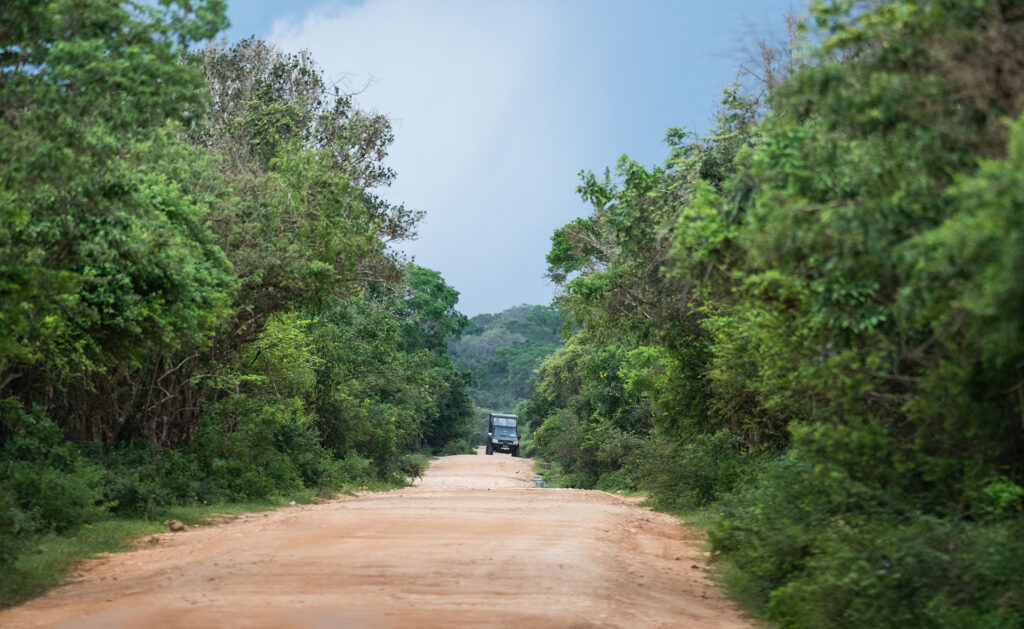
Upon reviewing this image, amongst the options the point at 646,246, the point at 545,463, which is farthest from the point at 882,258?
the point at 545,463

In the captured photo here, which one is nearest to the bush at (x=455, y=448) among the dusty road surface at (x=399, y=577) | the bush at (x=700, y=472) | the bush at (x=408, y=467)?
the bush at (x=408, y=467)

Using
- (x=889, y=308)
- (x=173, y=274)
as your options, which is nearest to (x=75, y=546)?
→ (x=173, y=274)

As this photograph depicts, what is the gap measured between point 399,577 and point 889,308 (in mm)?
6118

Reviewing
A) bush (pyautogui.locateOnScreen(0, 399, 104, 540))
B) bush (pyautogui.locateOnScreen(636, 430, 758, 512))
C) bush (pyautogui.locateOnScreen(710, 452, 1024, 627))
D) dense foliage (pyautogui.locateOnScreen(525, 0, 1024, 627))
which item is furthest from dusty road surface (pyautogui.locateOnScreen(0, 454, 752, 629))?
bush (pyautogui.locateOnScreen(636, 430, 758, 512))

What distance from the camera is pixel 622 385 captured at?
4434 centimetres

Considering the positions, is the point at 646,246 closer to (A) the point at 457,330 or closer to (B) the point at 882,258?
(B) the point at 882,258

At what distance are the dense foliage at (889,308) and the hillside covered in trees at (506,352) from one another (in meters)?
109

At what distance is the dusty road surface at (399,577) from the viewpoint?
1031 cm

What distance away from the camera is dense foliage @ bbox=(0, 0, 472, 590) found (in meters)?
11.8

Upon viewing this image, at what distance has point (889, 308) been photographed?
9664 millimetres

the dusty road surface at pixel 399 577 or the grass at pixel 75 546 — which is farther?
the grass at pixel 75 546

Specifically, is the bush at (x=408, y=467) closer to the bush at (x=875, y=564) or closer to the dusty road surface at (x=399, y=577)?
the dusty road surface at (x=399, y=577)

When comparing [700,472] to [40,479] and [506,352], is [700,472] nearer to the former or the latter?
[40,479]

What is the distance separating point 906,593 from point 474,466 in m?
57.9
